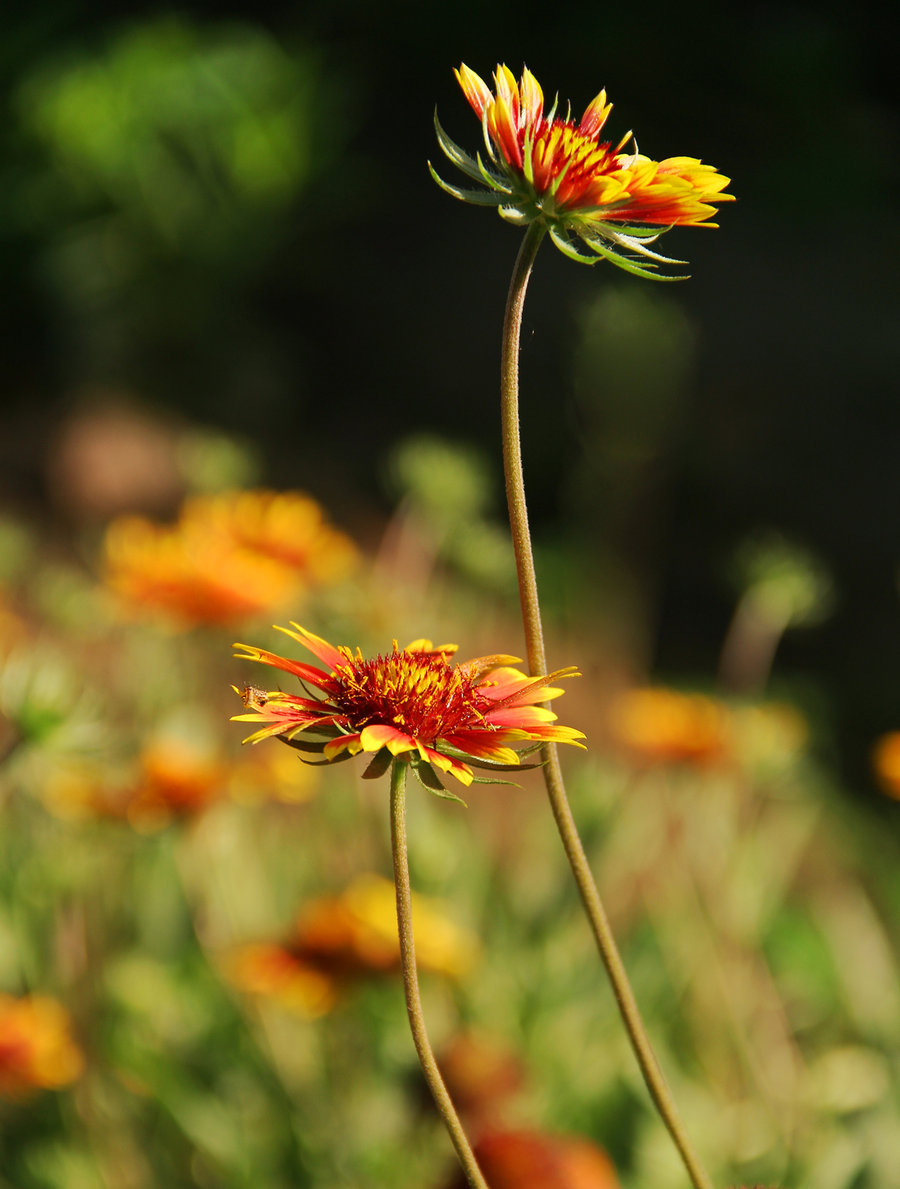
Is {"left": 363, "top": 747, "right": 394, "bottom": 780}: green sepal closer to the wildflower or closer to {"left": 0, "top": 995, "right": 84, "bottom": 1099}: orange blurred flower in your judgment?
the wildflower

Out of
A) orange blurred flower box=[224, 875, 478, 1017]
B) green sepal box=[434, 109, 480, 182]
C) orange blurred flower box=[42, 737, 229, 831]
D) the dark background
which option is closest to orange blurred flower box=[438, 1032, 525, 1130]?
orange blurred flower box=[224, 875, 478, 1017]

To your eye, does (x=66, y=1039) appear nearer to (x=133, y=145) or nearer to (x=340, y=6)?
(x=133, y=145)

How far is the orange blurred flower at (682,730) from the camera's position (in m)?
0.84

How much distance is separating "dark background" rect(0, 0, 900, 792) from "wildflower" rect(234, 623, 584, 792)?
1.76 metres

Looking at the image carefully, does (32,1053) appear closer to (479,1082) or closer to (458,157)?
(479,1082)

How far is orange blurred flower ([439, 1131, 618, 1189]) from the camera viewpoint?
40 cm

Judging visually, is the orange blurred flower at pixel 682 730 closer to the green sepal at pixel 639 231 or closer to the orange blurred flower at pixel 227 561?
the orange blurred flower at pixel 227 561

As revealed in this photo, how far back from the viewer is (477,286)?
3502mm

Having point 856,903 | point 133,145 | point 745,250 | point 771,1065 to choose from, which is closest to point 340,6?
point 133,145

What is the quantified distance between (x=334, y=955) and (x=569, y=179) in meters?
0.53

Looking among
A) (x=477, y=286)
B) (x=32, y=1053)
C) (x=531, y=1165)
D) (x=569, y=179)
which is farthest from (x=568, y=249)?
(x=477, y=286)

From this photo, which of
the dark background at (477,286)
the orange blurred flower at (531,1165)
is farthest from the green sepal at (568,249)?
the dark background at (477,286)

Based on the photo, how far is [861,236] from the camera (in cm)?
356

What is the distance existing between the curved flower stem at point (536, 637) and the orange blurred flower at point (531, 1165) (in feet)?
0.60
